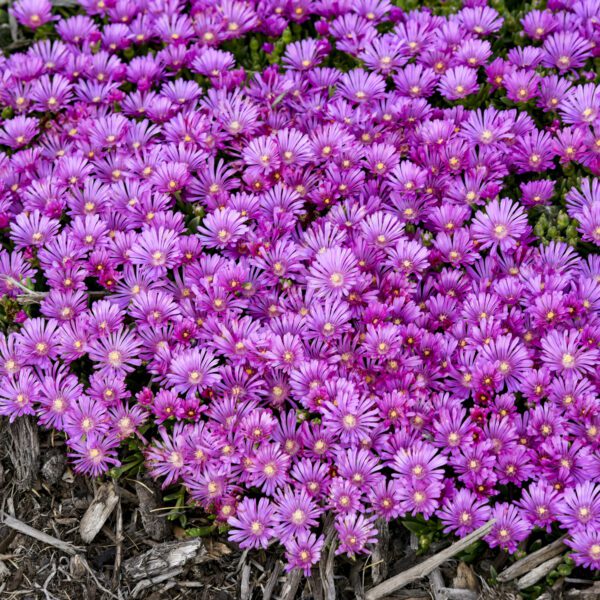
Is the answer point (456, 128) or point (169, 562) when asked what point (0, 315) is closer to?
point (169, 562)

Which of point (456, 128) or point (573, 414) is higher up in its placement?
point (456, 128)

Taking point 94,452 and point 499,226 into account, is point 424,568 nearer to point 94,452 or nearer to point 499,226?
point 94,452

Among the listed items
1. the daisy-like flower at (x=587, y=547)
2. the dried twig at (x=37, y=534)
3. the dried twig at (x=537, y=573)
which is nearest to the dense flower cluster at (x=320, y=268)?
the daisy-like flower at (x=587, y=547)

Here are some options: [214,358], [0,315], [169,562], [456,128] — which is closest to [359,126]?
[456,128]

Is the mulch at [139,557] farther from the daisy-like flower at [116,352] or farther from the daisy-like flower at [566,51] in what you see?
the daisy-like flower at [566,51]

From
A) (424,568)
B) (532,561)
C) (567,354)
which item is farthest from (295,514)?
(567,354)

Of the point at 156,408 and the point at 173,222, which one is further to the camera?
the point at 173,222
